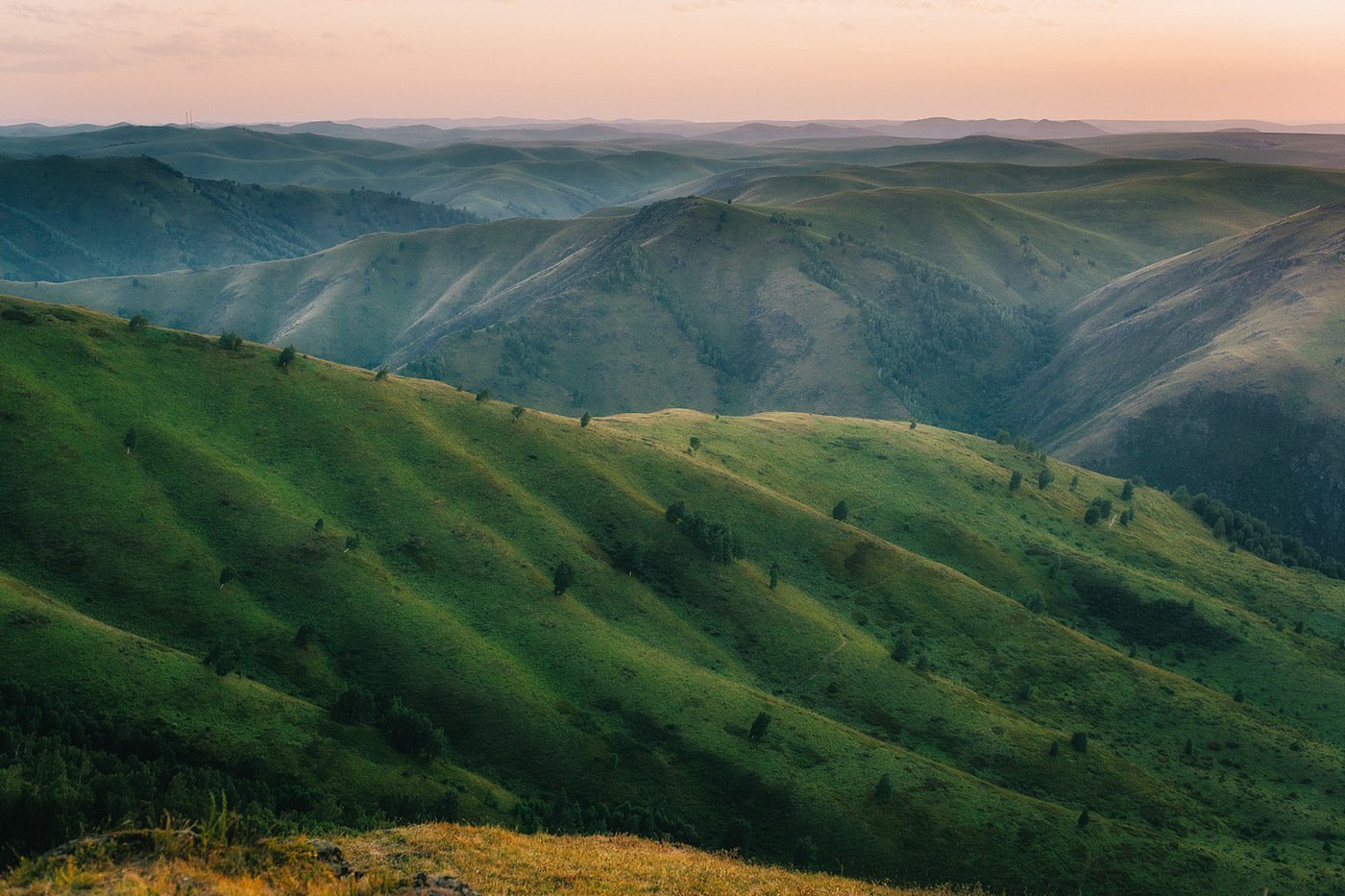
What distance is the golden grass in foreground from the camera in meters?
30.7

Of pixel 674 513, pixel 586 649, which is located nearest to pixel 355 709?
pixel 586 649

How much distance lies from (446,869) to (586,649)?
175ft

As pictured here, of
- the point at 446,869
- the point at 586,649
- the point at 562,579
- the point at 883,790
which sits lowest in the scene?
the point at 883,790

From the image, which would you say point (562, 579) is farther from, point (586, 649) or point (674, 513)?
point (674, 513)

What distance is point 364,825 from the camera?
53.6 metres

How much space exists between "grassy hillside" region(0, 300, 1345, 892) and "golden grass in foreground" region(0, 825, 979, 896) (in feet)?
37.9

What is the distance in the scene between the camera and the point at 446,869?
3822 cm

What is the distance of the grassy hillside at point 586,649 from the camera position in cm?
6906

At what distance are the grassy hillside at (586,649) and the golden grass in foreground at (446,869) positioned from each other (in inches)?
455

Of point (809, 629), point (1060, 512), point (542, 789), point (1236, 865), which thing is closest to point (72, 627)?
point (542, 789)

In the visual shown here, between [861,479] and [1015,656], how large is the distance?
5516 cm

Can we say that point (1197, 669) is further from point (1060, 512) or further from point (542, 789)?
point (542, 789)

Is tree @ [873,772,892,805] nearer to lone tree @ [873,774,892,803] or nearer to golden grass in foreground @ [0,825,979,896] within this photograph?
lone tree @ [873,774,892,803]

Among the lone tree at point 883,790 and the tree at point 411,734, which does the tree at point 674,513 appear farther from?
the tree at point 411,734
